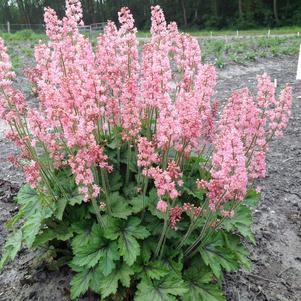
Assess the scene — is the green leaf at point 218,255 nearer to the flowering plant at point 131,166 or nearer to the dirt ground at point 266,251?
the flowering plant at point 131,166

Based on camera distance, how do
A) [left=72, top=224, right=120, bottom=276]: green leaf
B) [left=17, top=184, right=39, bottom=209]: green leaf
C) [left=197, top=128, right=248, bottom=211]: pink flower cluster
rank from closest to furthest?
[left=197, top=128, right=248, bottom=211]: pink flower cluster < [left=72, top=224, right=120, bottom=276]: green leaf < [left=17, top=184, right=39, bottom=209]: green leaf

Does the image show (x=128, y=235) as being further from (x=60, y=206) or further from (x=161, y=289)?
(x=60, y=206)

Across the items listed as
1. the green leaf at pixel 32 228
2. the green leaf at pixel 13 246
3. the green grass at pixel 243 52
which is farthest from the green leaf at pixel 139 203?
the green grass at pixel 243 52

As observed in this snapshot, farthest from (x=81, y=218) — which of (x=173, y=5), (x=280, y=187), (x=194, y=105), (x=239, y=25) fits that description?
(x=173, y=5)

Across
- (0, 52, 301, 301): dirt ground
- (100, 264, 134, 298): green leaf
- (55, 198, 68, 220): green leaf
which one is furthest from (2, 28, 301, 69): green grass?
(100, 264, 134, 298): green leaf

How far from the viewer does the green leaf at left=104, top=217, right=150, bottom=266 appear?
345cm

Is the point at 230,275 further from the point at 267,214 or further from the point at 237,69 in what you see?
the point at 237,69

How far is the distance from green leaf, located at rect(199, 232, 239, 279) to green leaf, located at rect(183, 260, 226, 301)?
10cm

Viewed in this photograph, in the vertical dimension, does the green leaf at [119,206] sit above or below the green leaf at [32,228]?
above

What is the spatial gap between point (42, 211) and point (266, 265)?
104 inches

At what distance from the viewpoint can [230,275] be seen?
460 centimetres

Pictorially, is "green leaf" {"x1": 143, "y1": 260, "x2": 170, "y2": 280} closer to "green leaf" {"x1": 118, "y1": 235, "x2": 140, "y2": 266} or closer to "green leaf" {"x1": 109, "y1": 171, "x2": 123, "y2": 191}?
"green leaf" {"x1": 118, "y1": 235, "x2": 140, "y2": 266}

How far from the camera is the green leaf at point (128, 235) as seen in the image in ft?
11.3

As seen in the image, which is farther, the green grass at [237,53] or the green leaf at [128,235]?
the green grass at [237,53]
